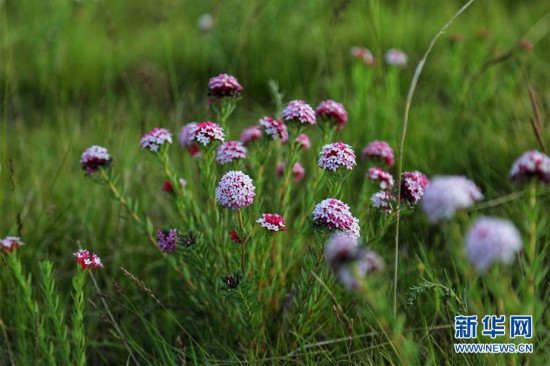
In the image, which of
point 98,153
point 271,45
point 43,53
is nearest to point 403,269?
point 98,153

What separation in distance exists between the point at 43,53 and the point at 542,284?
4.55 meters

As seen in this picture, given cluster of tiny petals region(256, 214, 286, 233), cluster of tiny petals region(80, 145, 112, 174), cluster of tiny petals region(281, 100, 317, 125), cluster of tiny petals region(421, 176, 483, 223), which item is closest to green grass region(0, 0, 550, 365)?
cluster of tiny petals region(421, 176, 483, 223)

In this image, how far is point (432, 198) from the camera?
1104 mm

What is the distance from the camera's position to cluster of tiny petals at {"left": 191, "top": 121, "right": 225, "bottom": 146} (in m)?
1.81

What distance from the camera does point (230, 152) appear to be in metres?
1.93

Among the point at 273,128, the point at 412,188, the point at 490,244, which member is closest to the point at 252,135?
the point at 273,128

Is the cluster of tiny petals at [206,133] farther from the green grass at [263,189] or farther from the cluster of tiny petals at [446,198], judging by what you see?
the cluster of tiny petals at [446,198]

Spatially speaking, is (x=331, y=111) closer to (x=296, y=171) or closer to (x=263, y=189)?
(x=296, y=171)

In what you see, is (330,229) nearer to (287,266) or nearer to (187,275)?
(287,266)

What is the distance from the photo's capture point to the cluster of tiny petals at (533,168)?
1.13m

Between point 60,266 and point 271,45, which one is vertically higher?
point 271,45

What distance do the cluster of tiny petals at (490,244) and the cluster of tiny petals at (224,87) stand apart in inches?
48.3

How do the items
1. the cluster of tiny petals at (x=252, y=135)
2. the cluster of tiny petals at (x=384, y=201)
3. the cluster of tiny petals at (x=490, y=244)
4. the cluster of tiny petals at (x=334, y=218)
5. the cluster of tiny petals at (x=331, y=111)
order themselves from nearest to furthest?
the cluster of tiny petals at (x=490, y=244), the cluster of tiny petals at (x=334, y=218), the cluster of tiny petals at (x=384, y=201), the cluster of tiny petals at (x=331, y=111), the cluster of tiny petals at (x=252, y=135)

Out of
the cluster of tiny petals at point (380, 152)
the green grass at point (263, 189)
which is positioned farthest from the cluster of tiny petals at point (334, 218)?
the cluster of tiny petals at point (380, 152)
